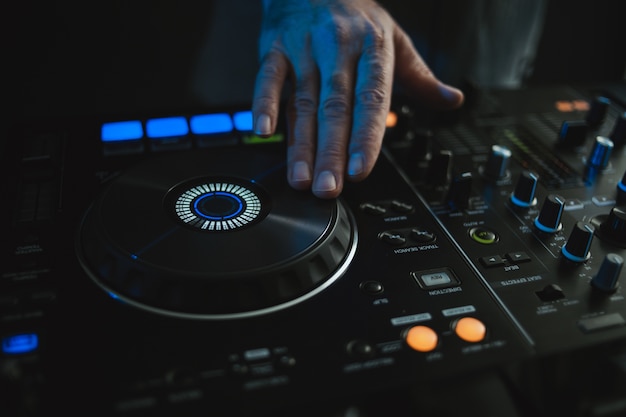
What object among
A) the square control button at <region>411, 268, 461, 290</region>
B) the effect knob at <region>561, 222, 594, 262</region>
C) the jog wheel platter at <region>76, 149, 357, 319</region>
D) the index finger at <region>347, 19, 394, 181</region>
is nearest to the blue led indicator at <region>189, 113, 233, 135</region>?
the jog wheel platter at <region>76, 149, 357, 319</region>

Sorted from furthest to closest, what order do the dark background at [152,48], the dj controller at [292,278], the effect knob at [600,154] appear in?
the dark background at [152,48], the effect knob at [600,154], the dj controller at [292,278]

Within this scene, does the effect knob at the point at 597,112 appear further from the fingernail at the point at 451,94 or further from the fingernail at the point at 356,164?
the fingernail at the point at 356,164

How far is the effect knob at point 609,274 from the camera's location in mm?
665

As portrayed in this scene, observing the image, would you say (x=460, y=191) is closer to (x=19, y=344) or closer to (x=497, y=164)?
(x=497, y=164)

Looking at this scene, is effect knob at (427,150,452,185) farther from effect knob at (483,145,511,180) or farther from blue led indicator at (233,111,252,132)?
blue led indicator at (233,111,252,132)

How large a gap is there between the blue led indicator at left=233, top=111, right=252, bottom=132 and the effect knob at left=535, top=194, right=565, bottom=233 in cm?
47

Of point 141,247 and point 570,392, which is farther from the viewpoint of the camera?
point 141,247

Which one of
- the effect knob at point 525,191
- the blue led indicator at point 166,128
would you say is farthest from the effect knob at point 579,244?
the blue led indicator at point 166,128

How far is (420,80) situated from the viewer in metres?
1.03

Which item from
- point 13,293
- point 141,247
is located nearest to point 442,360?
point 141,247

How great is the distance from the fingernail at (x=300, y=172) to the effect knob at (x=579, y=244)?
0.34 meters

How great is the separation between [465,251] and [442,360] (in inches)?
7.7

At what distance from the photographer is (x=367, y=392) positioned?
21.5 inches

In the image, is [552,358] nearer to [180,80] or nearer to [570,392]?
[570,392]
